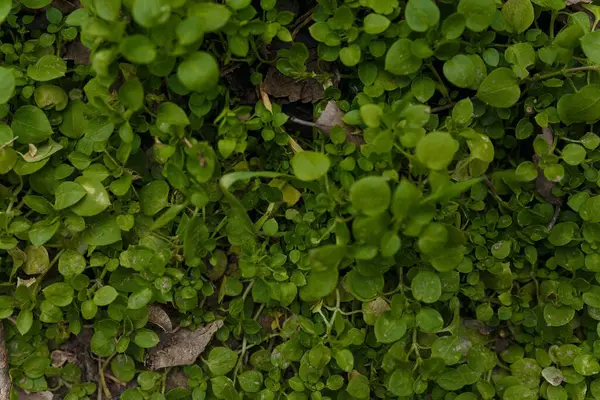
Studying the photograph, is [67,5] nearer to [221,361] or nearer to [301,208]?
[301,208]

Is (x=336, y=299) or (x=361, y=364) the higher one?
(x=336, y=299)

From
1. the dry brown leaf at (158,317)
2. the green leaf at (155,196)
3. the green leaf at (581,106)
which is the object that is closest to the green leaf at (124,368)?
the dry brown leaf at (158,317)

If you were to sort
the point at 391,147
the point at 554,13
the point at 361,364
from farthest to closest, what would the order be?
the point at 361,364, the point at 554,13, the point at 391,147

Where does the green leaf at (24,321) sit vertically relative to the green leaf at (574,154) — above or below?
below

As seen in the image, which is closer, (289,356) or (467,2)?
(467,2)

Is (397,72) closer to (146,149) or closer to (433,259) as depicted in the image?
(433,259)

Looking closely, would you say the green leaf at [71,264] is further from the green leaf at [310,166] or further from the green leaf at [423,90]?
the green leaf at [423,90]

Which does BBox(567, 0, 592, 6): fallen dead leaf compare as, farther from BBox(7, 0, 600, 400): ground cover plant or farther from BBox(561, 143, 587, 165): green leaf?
BBox(561, 143, 587, 165): green leaf

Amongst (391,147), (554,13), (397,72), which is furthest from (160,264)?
(554,13)
